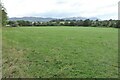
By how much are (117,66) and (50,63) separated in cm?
259

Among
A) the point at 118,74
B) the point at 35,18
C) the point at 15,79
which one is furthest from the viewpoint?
the point at 35,18

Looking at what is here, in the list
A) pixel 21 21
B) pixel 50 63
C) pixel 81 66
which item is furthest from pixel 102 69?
pixel 21 21

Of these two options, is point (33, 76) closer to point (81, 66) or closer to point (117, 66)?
point (81, 66)

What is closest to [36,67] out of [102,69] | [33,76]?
[33,76]

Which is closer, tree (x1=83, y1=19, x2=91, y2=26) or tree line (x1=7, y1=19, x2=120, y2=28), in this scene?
tree line (x1=7, y1=19, x2=120, y2=28)

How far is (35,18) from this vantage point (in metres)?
79.3

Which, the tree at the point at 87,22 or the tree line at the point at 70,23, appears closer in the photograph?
the tree line at the point at 70,23

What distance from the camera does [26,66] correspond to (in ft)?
30.9

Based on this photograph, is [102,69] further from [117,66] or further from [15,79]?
[15,79]

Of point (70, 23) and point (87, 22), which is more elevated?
point (87, 22)

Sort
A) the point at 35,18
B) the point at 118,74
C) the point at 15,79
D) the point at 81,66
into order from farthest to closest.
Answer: the point at 35,18 < the point at 81,66 < the point at 118,74 < the point at 15,79

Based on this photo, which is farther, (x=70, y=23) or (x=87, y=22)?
(x=70, y=23)

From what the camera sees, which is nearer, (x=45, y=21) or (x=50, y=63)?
(x=50, y=63)

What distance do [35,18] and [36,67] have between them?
70.8m
